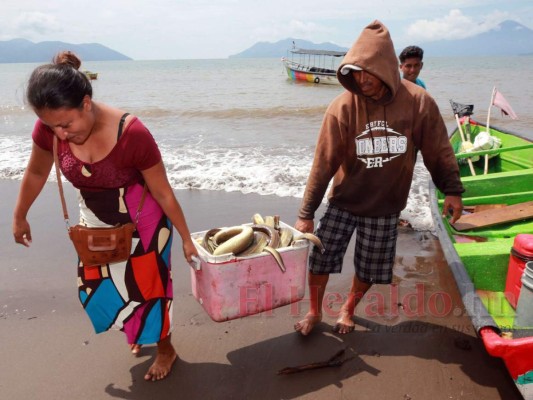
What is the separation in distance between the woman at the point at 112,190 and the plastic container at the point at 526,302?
1.91 meters

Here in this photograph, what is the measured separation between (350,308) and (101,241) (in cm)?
188

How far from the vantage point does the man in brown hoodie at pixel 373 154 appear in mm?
2459

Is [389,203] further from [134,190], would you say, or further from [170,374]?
[170,374]

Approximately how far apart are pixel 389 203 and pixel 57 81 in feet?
6.54

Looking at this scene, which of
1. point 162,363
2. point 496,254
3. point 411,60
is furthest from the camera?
point 411,60

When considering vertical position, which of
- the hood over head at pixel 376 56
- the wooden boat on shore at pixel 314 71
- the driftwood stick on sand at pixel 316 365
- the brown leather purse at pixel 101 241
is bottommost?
the driftwood stick on sand at pixel 316 365

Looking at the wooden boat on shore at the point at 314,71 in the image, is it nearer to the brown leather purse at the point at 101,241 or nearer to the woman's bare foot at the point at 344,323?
the woman's bare foot at the point at 344,323

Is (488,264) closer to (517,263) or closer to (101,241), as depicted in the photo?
(517,263)

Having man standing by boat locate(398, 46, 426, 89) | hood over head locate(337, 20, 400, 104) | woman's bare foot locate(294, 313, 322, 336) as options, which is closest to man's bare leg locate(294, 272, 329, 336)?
woman's bare foot locate(294, 313, 322, 336)

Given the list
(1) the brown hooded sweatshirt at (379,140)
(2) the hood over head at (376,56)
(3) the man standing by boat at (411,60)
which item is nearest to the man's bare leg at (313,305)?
(1) the brown hooded sweatshirt at (379,140)

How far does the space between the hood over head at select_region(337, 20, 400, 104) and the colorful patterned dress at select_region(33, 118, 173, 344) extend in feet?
3.97

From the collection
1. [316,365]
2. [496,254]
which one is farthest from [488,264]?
[316,365]

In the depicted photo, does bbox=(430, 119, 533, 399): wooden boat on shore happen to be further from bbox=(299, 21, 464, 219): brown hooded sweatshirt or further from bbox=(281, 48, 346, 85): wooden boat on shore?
bbox=(281, 48, 346, 85): wooden boat on shore

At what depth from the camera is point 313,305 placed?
3131 mm
